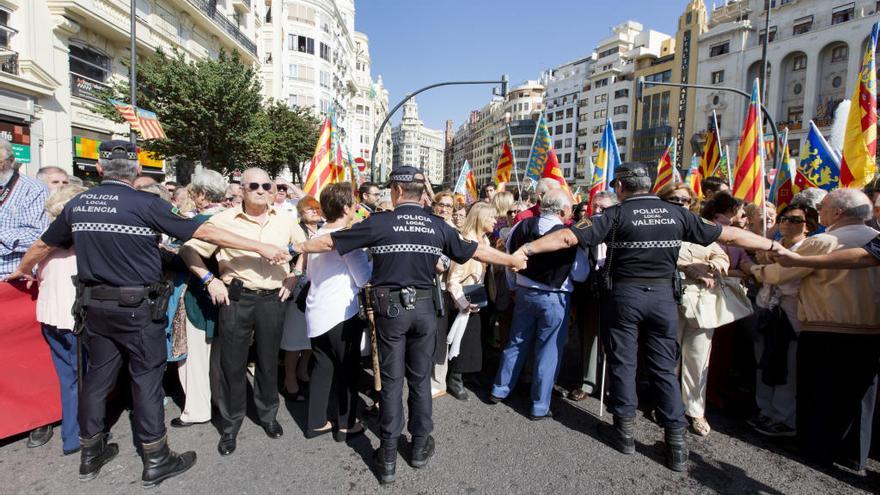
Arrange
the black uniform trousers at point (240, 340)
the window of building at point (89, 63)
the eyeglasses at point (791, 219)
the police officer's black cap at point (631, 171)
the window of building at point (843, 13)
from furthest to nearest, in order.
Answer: the window of building at point (843, 13) → the window of building at point (89, 63) → the eyeglasses at point (791, 219) → the police officer's black cap at point (631, 171) → the black uniform trousers at point (240, 340)

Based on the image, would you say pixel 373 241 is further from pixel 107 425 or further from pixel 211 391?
pixel 107 425

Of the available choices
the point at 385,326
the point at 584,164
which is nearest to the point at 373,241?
the point at 385,326

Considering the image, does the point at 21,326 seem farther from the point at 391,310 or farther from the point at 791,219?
the point at 791,219

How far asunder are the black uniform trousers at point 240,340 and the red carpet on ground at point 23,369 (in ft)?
4.39

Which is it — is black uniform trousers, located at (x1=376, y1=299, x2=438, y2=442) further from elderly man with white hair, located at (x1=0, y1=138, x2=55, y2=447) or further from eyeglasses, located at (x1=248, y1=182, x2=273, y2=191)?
elderly man with white hair, located at (x1=0, y1=138, x2=55, y2=447)

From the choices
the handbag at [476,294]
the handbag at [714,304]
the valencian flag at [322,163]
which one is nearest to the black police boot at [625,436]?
the handbag at [714,304]

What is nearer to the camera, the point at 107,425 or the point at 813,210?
the point at 107,425

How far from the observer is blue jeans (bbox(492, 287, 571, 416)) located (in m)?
4.16

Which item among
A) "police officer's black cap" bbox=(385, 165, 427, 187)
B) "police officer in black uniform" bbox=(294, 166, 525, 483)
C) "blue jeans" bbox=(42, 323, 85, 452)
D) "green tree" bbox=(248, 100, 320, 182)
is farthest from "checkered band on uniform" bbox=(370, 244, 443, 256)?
"green tree" bbox=(248, 100, 320, 182)

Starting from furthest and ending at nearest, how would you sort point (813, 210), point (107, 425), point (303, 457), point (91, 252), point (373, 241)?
point (813, 210) < point (107, 425) < point (303, 457) < point (373, 241) < point (91, 252)

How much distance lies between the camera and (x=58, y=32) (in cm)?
1627

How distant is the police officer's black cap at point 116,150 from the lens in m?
3.11

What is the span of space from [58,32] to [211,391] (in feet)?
62.0

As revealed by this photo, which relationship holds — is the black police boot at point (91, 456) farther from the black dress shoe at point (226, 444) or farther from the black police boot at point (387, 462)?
the black police boot at point (387, 462)
